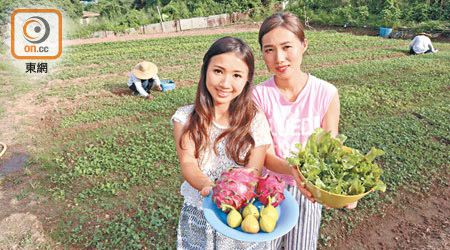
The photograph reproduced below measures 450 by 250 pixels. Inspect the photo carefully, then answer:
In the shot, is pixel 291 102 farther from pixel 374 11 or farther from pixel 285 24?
pixel 374 11

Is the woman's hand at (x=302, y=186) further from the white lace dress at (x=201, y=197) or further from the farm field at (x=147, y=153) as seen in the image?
the farm field at (x=147, y=153)

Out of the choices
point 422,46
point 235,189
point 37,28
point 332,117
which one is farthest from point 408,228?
point 37,28

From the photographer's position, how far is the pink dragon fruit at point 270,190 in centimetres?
185

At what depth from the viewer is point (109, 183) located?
4.80 m

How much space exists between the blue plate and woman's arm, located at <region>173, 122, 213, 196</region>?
107mm

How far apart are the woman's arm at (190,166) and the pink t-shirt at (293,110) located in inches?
24.2

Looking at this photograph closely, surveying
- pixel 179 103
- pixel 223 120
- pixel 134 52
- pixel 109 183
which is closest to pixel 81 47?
pixel 134 52

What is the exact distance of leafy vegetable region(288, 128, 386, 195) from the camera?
1.82 metres

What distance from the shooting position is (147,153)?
5.57 meters

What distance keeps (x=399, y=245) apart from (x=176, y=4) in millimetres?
30377

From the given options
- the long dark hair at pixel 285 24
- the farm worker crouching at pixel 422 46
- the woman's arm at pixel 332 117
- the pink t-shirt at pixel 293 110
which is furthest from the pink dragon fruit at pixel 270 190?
the farm worker crouching at pixel 422 46

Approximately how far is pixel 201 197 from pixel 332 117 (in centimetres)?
113

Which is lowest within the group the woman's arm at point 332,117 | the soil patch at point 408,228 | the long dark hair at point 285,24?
the soil patch at point 408,228

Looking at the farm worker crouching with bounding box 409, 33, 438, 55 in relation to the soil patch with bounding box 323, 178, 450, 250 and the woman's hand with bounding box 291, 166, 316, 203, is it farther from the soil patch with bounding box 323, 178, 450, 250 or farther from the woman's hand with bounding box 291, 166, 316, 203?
the woman's hand with bounding box 291, 166, 316, 203
